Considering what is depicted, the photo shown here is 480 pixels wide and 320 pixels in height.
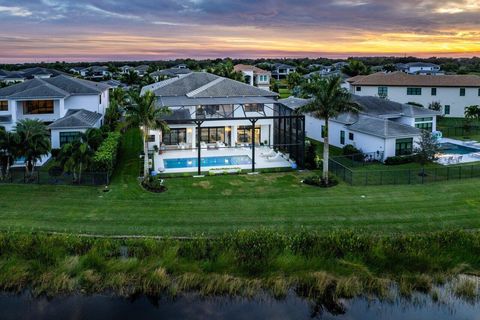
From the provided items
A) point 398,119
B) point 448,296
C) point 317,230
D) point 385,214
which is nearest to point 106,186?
Answer: point 317,230

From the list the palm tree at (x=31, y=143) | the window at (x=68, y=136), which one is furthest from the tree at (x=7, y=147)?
the window at (x=68, y=136)

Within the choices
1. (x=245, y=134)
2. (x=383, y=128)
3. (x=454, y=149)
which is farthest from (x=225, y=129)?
(x=454, y=149)

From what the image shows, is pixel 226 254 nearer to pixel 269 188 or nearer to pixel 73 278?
pixel 73 278

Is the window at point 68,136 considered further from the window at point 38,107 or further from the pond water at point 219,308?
the pond water at point 219,308

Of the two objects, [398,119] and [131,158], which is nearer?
[131,158]

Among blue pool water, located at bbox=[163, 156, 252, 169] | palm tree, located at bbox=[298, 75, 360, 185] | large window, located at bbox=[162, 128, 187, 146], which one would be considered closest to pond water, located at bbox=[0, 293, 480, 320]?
palm tree, located at bbox=[298, 75, 360, 185]
